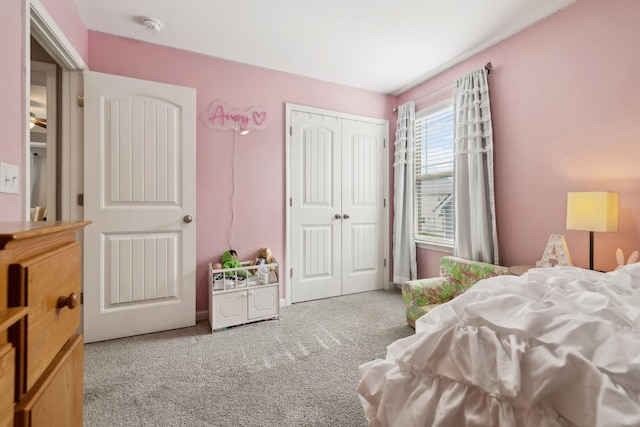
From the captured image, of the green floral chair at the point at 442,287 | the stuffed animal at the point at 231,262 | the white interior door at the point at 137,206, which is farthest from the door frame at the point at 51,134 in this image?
the green floral chair at the point at 442,287

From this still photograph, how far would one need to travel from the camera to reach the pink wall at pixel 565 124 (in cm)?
179

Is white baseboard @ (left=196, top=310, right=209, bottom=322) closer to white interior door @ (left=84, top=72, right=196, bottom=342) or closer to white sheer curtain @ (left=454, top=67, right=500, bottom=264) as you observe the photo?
white interior door @ (left=84, top=72, right=196, bottom=342)

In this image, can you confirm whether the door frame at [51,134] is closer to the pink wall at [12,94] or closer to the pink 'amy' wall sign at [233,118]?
the pink wall at [12,94]

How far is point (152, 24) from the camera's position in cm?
221

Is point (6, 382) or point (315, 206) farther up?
point (315, 206)

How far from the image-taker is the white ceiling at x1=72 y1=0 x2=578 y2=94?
6.77ft

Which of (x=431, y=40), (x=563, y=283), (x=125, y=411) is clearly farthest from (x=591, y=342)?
(x=431, y=40)

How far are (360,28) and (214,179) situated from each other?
1816 millimetres

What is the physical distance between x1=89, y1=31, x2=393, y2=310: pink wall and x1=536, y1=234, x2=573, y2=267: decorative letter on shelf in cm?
222

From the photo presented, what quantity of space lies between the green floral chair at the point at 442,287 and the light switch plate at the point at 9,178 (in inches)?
95.5

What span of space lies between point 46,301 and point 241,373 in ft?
4.60

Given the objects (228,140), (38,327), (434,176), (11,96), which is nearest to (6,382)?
(38,327)

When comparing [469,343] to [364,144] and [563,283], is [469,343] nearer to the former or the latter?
[563,283]

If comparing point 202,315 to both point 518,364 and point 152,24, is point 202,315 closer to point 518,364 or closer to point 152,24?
point 152,24
